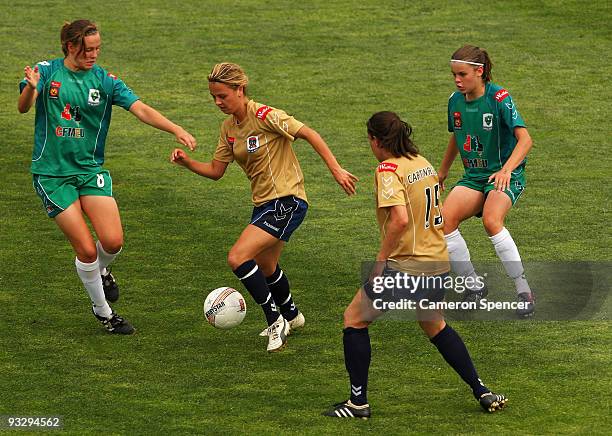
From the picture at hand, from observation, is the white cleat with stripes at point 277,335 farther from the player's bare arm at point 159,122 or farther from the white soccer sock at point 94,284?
the player's bare arm at point 159,122

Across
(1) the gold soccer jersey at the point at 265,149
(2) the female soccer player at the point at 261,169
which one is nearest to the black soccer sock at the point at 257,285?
(2) the female soccer player at the point at 261,169

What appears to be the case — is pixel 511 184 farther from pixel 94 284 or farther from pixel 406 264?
pixel 94 284

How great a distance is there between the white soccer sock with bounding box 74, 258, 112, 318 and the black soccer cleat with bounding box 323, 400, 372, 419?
2.82m

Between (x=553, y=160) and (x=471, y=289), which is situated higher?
(x=553, y=160)

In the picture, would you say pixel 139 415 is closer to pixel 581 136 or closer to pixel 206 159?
pixel 206 159

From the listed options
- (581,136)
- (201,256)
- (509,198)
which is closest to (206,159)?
(201,256)

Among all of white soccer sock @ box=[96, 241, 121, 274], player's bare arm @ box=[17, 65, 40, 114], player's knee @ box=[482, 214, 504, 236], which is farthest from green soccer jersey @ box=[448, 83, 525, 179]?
player's bare arm @ box=[17, 65, 40, 114]

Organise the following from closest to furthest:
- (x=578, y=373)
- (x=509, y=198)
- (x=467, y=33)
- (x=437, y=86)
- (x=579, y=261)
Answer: (x=578, y=373), (x=509, y=198), (x=579, y=261), (x=437, y=86), (x=467, y=33)

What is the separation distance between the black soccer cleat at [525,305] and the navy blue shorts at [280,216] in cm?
219

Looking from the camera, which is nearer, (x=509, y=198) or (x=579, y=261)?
(x=509, y=198)

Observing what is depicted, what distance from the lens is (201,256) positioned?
13453 millimetres

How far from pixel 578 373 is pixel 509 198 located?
7.14 ft

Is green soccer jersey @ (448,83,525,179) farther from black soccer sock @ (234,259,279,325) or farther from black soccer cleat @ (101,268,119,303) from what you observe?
black soccer cleat @ (101,268,119,303)

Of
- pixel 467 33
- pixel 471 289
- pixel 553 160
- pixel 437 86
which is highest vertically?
pixel 467 33
